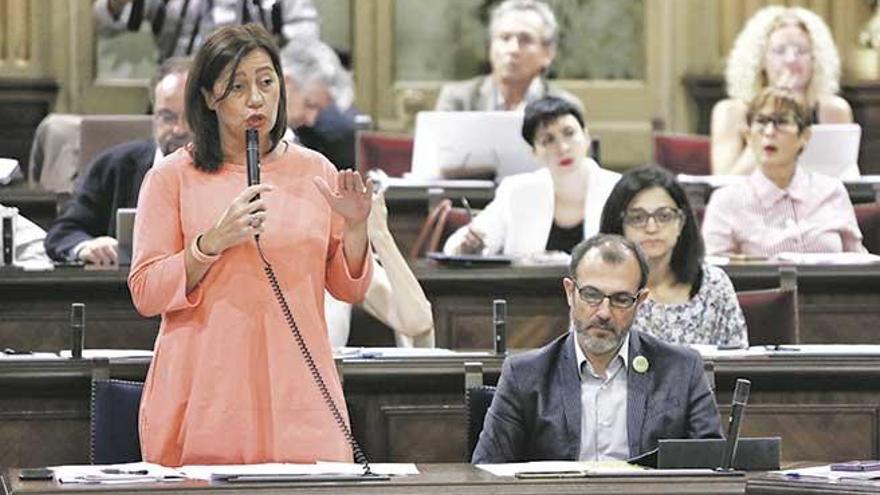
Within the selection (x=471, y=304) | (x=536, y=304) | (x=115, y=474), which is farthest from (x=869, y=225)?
(x=115, y=474)

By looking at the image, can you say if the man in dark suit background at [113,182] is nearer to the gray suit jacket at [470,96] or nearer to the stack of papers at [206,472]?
the gray suit jacket at [470,96]

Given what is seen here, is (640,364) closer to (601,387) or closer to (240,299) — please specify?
(601,387)

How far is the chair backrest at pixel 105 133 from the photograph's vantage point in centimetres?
869

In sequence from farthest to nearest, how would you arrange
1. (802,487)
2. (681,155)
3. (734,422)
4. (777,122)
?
1. (681,155)
2. (777,122)
3. (734,422)
4. (802,487)

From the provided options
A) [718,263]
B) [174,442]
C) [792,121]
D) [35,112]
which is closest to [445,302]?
[718,263]

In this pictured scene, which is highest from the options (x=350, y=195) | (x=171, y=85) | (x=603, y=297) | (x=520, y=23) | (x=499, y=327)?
(x=520, y=23)

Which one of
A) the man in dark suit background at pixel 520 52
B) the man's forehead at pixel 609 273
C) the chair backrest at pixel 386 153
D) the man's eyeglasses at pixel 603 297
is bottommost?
the man's eyeglasses at pixel 603 297

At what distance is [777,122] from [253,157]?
3.71 m

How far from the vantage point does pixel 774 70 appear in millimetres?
9383

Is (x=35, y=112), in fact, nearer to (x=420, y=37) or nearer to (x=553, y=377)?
(x=420, y=37)

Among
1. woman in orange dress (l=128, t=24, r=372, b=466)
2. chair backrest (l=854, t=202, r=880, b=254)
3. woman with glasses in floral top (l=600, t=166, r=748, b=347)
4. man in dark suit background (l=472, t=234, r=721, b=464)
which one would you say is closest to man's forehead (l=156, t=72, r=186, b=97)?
woman with glasses in floral top (l=600, t=166, r=748, b=347)

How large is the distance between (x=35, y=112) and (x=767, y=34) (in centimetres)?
346

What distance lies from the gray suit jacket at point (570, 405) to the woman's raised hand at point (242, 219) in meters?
0.80

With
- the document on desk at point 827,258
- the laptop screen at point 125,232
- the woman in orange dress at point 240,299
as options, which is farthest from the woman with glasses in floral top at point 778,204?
the woman in orange dress at point 240,299
